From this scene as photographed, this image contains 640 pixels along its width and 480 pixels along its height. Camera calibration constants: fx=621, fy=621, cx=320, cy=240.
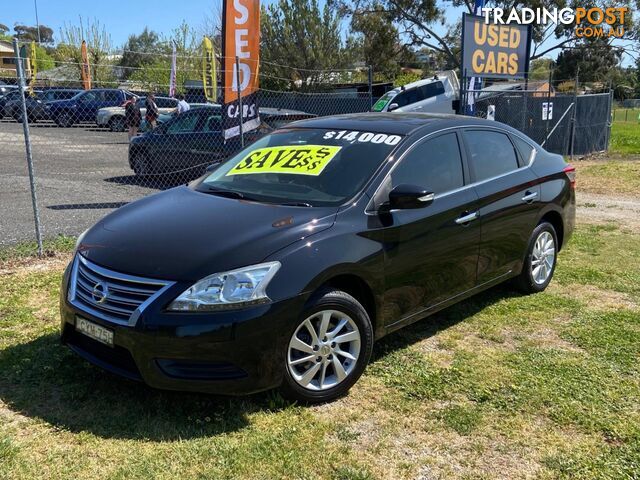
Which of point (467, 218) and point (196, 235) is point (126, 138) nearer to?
point (467, 218)

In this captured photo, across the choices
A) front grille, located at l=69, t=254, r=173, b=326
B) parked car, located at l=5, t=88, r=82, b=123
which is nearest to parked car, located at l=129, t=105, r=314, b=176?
front grille, located at l=69, t=254, r=173, b=326

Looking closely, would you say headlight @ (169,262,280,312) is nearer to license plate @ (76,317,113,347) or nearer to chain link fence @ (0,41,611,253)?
license plate @ (76,317,113,347)

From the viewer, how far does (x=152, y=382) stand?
3223mm

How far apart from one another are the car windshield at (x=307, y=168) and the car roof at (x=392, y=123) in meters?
0.09

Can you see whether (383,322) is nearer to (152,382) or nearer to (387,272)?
(387,272)

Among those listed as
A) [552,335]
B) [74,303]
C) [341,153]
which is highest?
[341,153]

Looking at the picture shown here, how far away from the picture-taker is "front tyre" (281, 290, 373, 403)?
341cm

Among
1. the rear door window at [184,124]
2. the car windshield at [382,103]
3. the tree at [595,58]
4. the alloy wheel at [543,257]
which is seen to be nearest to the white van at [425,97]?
the car windshield at [382,103]

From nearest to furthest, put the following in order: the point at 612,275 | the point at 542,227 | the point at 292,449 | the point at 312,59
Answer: the point at 292,449
the point at 542,227
the point at 612,275
the point at 312,59

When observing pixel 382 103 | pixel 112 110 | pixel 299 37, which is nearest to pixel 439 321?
pixel 382 103

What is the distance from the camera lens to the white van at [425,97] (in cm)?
1866

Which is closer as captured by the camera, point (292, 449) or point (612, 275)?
point (292, 449)

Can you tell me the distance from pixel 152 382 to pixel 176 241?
78cm

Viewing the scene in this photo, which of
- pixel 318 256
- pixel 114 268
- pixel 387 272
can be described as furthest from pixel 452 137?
pixel 114 268
